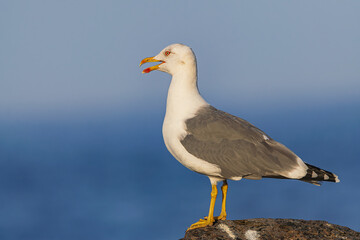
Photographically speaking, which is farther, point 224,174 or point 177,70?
point 177,70

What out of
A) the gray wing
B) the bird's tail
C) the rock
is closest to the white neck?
the gray wing

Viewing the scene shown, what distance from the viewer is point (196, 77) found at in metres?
13.3

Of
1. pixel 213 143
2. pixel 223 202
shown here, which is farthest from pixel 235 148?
pixel 223 202

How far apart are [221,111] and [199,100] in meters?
0.50

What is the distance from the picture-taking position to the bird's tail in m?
12.1

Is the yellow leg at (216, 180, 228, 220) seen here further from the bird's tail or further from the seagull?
the bird's tail

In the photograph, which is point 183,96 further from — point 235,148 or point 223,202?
point 223,202

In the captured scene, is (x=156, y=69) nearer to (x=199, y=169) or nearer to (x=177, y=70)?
(x=177, y=70)

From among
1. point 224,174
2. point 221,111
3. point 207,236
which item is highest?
point 221,111

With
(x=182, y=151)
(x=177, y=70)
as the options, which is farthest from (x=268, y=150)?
(x=177, y=70)

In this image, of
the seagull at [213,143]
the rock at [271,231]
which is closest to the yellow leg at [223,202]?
the seagull at [213,143]

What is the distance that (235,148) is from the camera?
12.3 meters

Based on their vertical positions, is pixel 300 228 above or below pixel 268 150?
below

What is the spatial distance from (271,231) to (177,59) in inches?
153
